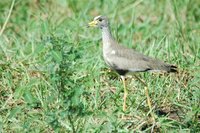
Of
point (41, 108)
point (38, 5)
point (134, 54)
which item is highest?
point (38, 5)

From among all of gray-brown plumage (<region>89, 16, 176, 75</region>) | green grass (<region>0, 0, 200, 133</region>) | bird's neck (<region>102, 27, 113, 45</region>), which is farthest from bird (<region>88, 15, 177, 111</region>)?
green grass (<region>0, 0, 200, 133</region>)

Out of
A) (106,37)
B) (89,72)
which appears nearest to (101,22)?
(106,37)

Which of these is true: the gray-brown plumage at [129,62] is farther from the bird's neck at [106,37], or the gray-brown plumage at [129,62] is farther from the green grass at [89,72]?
the green grass at [89,72]

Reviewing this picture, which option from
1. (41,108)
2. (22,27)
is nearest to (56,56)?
(41,108)

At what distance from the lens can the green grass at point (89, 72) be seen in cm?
550

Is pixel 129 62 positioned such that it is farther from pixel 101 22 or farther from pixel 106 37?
pixel 101 22

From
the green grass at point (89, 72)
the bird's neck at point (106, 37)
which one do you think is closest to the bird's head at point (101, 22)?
the bird's neck at point (106, 37)

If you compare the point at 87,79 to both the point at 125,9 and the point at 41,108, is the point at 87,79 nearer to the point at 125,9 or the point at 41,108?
the point at 41,108

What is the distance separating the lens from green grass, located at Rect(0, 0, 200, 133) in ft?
18.0

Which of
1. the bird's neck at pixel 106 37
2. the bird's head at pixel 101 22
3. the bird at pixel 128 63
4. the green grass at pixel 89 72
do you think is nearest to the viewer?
the green grass at pixel 89 72

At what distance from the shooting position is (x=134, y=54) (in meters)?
6.24

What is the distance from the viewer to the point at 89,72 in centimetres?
682

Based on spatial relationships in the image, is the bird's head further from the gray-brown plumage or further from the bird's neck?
the gray-brown plumage

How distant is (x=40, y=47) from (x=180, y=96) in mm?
1501
